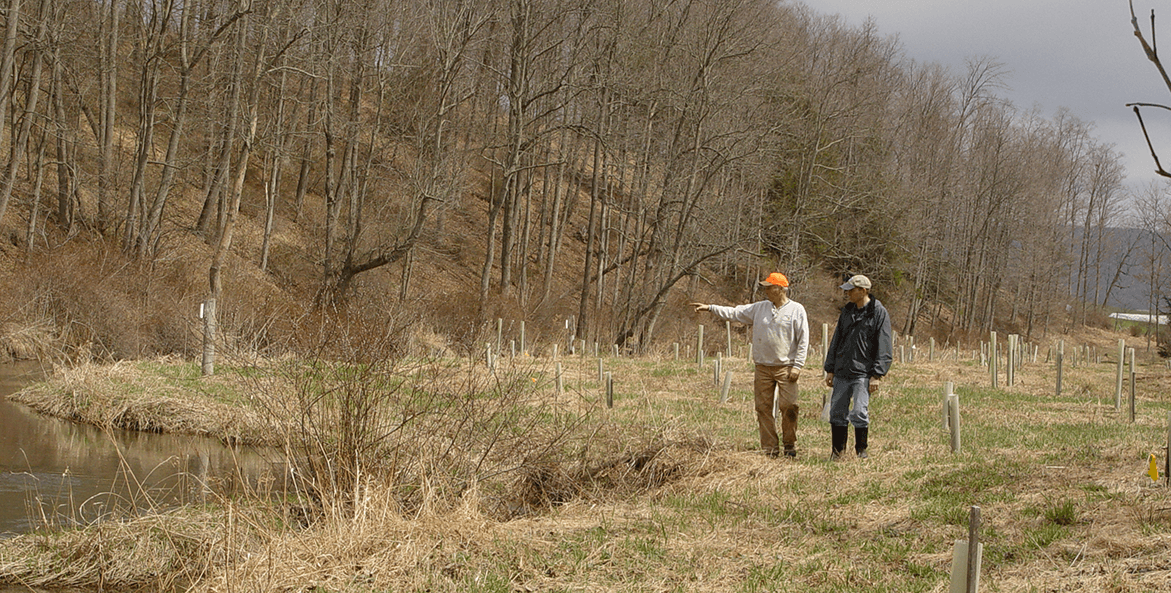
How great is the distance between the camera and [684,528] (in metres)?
7.24

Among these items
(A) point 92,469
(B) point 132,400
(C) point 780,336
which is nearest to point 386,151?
(B) point 132,400

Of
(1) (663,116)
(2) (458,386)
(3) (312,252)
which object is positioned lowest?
(2) (458,386)

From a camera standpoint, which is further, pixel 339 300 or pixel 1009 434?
pixel 339 300

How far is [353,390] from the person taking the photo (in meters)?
7.63

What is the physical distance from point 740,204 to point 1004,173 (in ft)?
88.4

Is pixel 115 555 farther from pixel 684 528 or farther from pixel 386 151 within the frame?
pixel 386 151

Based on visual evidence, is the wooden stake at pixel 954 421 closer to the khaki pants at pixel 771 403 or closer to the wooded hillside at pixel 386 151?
the khaki pants at pixel 771 403

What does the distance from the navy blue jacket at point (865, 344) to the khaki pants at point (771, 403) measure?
0.44m

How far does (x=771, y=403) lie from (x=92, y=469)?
302 inches

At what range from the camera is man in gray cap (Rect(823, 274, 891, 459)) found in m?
9.02

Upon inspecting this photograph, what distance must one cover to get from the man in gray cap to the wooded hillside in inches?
372

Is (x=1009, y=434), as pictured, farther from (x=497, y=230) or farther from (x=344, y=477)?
Result: (x=497, y=230)

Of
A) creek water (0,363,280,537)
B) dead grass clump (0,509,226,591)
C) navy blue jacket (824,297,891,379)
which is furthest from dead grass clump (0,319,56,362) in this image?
navy blue jacket (824,297,891,379)

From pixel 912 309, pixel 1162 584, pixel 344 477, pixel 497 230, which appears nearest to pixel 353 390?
pixel 344 477
